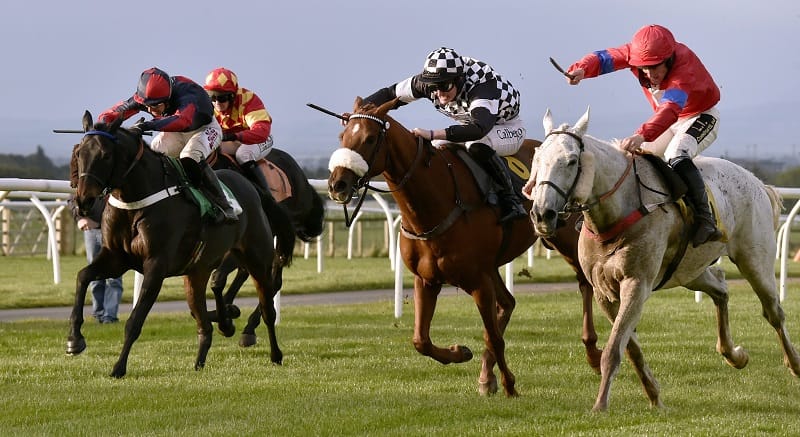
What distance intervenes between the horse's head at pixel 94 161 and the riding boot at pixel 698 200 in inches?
132

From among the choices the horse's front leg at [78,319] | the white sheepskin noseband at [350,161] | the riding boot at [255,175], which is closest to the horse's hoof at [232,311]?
the riding boot at [255,175]

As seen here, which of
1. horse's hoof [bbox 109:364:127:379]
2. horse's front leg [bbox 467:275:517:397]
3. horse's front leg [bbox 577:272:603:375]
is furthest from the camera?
horse's front leg [bbox 577:272:603:375]

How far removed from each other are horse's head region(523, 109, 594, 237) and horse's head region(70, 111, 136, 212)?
284cm

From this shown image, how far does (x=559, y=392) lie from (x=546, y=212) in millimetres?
1676

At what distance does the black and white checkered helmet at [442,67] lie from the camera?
7.36 metres

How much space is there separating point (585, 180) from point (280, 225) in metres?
4.33

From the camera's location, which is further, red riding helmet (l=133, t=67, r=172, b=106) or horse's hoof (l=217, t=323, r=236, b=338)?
horse's hoof (l=217, t=323, r=236, b=338)

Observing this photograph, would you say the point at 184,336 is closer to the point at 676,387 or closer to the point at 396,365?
the point at 396,365

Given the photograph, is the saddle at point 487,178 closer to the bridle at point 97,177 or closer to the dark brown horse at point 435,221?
the dark brown horse at point 435,221

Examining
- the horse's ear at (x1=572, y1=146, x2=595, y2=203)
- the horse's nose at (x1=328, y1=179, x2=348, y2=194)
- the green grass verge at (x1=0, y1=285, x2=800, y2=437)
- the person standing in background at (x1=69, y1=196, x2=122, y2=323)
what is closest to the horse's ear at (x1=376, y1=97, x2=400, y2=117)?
the horse's nose at (x1=328, y1=179, x2=348, y2=194)

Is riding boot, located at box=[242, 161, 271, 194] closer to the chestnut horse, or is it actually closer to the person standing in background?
the person standing in background

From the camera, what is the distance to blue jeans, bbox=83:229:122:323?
37.8ft

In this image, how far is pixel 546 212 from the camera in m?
5.78

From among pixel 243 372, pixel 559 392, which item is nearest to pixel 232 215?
pixel 243 372
